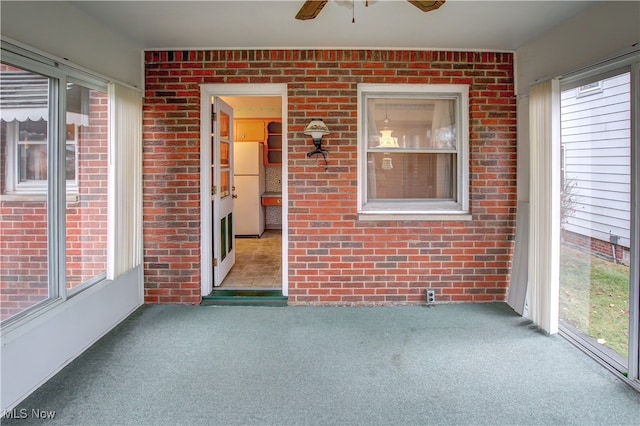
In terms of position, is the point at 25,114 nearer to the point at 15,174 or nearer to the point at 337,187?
the point at 15,174

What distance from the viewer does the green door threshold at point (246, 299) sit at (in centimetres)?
384

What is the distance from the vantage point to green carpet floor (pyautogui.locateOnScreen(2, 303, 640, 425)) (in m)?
2.11

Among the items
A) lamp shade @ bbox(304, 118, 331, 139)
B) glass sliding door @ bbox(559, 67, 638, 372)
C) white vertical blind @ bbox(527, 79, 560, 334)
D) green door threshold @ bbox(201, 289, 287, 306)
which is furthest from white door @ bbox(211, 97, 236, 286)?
glass sliding door @ bbox(559, 67, 638, 372)

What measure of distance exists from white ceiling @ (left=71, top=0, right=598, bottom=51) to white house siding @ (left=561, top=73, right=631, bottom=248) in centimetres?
67

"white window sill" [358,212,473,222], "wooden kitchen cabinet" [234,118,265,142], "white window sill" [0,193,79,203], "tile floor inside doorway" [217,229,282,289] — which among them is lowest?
"tile floor inside doorway" [217,229,282,289]

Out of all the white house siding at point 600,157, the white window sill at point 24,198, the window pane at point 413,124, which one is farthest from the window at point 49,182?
the white house siding at point 600,157

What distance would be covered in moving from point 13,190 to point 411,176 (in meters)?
3.24

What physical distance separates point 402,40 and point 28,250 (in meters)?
3.35

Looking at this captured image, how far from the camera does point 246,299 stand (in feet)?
12.7

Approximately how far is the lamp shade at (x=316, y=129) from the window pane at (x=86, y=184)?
5.62ft

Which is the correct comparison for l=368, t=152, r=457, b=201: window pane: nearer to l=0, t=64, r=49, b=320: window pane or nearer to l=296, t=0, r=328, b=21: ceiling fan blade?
l=296, t=0, r=328, b=21: ceiling fan blade

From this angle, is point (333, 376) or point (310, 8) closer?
point (310, 8)

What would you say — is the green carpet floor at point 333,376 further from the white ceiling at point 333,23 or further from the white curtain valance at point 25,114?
the white ceiling at point 333,23

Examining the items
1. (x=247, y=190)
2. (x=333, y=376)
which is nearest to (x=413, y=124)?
(x=333, y=376)
